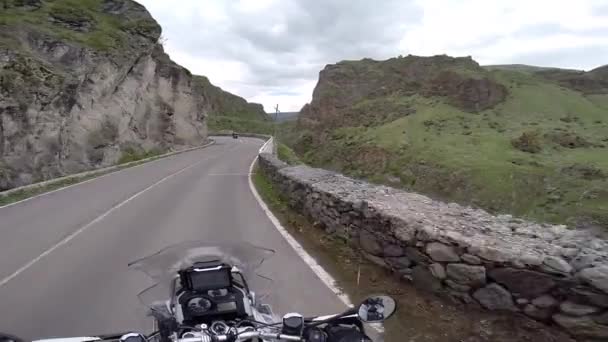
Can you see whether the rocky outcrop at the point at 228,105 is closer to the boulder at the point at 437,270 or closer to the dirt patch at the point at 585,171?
the dirt patch at the point at 585,171

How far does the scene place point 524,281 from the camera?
481 cm

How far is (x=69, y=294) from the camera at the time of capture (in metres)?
6.53

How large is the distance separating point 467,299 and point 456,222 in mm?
1435

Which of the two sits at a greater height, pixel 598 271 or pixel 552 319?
pixel 598 271

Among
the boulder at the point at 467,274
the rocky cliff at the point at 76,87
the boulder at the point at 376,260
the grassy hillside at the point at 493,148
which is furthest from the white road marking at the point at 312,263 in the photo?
the rocky cliff at the point at 76,87

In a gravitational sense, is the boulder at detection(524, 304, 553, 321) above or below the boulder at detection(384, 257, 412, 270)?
above

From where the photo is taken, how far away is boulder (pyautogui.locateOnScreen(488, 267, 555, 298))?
4672 mm

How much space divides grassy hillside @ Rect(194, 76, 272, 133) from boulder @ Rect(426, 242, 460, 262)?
96384 millimetres

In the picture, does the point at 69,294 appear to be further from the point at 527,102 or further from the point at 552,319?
the point at 527,102

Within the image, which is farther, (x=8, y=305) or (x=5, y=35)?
(x=5, y=35)

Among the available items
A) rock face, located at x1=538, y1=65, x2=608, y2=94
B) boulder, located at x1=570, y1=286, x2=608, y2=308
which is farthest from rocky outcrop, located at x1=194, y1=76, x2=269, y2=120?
boulder, located at x1=570, y1=286, x2=608, y2=308

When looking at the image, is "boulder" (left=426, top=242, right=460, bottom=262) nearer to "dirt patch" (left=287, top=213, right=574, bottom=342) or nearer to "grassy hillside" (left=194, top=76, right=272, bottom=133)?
"dirt patch" (left=287, top=213, right=574, bottom=342)

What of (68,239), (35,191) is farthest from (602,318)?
(35,191)

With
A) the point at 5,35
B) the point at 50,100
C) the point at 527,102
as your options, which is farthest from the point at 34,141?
the point at 527,102
